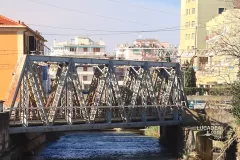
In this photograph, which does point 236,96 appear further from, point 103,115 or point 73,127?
point 103,115

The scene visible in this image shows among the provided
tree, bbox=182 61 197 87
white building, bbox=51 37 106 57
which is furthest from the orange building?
white building, bbox=51 37 106 57

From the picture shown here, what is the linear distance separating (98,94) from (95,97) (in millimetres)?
2333

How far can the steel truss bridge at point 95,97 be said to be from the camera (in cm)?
3666

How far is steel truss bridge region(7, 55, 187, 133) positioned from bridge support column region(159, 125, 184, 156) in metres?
1.38

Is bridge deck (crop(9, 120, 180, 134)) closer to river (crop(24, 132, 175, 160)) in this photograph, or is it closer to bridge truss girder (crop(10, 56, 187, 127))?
bridge truss girder (crop(10, 56, 187, 127))

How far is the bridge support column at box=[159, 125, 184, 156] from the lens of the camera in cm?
4380

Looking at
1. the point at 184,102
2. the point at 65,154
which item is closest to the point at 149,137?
the point at 184,102

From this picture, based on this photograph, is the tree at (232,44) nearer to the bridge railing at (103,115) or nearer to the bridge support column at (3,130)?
the bridge railing at (103,115)

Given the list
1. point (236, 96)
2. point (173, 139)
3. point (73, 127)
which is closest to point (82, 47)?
point (173, 139)

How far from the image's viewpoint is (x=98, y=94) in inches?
1618

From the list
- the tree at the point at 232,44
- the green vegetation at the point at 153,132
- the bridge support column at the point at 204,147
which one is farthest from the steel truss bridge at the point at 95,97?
the tree at the point at 232,44

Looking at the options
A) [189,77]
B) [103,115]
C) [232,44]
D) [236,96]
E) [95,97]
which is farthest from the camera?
[189,77]

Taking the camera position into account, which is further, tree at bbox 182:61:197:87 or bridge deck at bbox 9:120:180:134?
tree at bbox 182:61:197:87

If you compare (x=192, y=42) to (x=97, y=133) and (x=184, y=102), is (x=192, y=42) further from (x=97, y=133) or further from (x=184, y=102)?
(x=184, y=102)
